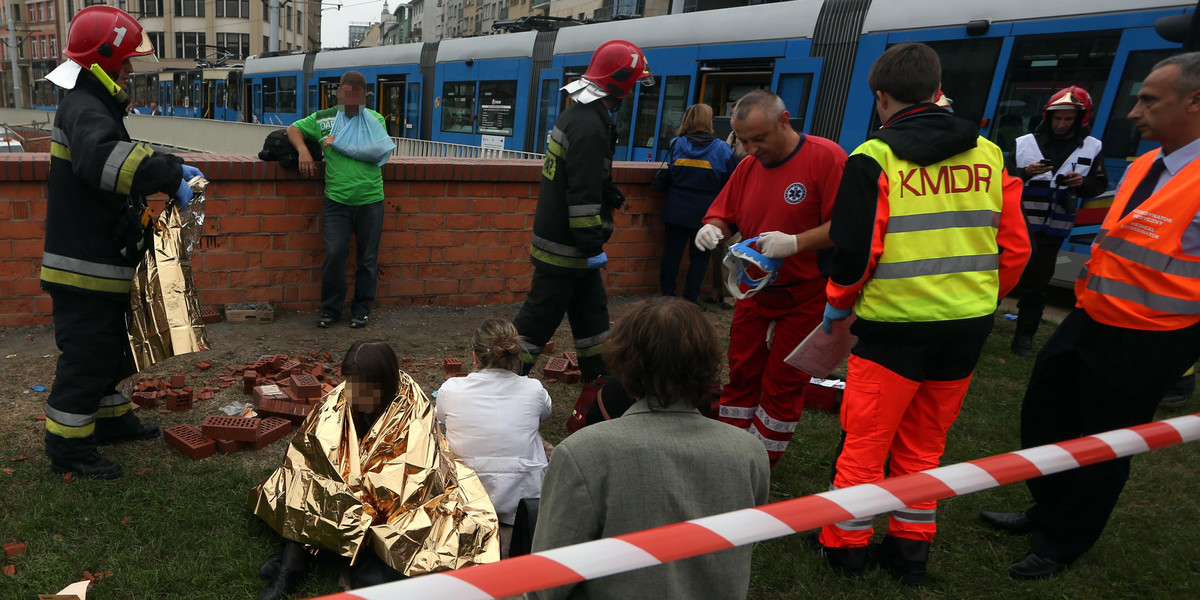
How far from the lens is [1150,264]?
8.93 ft

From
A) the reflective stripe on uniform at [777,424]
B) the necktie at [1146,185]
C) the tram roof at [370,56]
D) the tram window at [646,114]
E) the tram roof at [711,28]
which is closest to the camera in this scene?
the necktie at [1146,185]

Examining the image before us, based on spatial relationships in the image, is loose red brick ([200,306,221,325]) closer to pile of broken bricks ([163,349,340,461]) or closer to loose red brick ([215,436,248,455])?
pile of broken bricks ([163,349,340,461])

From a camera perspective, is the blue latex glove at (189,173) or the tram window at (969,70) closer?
the blue latex glove at (189,173)

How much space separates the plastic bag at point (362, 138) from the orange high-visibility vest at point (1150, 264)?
4342mm

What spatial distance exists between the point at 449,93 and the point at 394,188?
34.8ft

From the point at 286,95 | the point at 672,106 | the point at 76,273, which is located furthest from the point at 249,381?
the point at 286,95

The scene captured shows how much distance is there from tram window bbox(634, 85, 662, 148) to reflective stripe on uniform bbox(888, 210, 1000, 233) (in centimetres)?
902

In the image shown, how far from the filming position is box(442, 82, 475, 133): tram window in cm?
1525

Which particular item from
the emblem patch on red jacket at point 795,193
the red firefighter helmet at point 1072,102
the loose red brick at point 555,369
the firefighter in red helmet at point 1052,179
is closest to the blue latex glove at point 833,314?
the emblem patch on red jacket at point 795,193

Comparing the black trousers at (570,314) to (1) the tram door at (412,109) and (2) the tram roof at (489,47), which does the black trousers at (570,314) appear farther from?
(1) the tram door at (412,109)

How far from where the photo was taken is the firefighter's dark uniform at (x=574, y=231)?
388 cm

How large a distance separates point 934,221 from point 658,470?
1586 mm

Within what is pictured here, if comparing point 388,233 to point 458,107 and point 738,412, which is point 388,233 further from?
point 458,107

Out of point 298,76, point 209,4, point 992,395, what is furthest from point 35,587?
point 209,4
